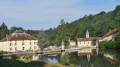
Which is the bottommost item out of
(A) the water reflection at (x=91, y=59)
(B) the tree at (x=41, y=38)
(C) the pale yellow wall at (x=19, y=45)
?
(A) the water reflection at (x=91, y=59)

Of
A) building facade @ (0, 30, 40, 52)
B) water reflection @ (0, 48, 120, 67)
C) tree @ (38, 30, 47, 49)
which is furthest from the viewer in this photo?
tree @ (38, 30, 47, 49)

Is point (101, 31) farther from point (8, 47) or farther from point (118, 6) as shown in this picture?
point (8, 47)

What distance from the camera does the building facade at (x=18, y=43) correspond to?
48866 mm

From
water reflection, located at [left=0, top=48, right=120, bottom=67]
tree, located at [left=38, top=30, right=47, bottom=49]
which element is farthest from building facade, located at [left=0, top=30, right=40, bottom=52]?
water reflection, located at [left=0, top=48, right=120, bottom=67]

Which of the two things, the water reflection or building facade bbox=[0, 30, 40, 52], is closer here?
the water reflection

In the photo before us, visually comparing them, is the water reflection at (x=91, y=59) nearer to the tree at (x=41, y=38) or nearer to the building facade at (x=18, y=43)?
the tree at (x=41, y=38)

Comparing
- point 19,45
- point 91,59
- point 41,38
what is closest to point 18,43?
point 19,45

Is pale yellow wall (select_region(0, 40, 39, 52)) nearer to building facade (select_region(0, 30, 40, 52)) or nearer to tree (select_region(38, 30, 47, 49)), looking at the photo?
building facade (select_region(0, 30, 40, 52))

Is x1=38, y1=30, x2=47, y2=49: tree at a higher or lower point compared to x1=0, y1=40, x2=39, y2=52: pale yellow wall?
higher

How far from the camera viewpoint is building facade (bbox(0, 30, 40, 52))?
48866 millimetres

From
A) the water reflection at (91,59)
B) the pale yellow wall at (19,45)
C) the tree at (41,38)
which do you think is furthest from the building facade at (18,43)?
Answer: the water reflection at (91,59)

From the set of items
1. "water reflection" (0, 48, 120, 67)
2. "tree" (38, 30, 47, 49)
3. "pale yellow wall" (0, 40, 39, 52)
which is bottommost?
"water reflection" (0, 48, 120, 67)

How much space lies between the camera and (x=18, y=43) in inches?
1945

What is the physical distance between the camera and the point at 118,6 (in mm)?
71312
